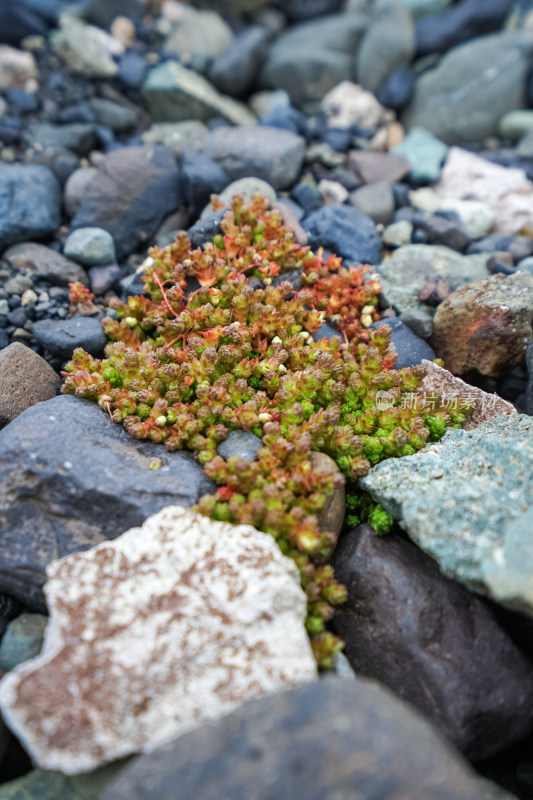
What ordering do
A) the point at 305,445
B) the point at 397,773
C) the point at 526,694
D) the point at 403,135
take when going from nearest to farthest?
the point at 397,773 → the point at 526,694 → the point at 305,445 → the point at 403,135

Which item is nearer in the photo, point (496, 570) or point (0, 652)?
point (496, 570)

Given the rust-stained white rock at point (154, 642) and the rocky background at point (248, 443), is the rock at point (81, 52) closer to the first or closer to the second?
the rocky background at point (248, 443)

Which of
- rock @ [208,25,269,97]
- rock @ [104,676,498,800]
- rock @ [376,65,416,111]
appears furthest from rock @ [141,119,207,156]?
rock @ [104,676,498,800]

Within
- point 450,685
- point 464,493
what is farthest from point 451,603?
point 464,493

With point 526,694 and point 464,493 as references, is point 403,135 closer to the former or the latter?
point 464,493

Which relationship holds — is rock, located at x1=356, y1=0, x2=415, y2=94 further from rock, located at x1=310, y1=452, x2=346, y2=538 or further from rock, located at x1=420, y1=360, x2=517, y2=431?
rock, located at x1=310, y1=452, x2=346, y2=538

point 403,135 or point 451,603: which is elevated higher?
point 403,135
